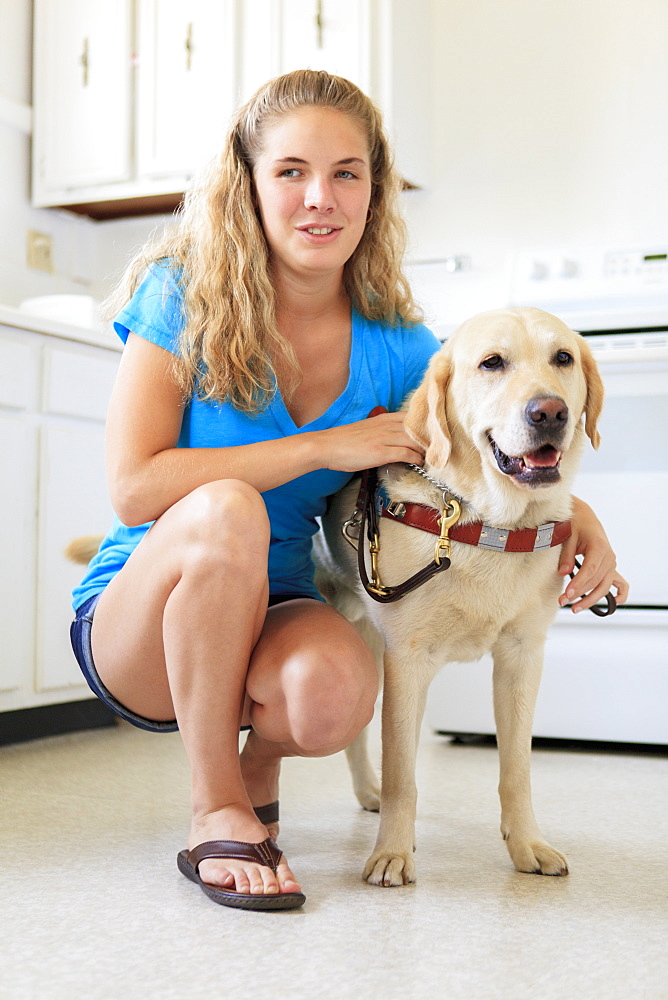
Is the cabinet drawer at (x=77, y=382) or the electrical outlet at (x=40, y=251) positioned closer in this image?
the cabinet drawer at (x=77, y=382)

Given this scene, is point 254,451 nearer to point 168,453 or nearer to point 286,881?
point 168,453

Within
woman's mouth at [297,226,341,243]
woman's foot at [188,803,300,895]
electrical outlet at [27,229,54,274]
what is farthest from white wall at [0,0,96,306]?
woman's foot at [188,803,300,895]

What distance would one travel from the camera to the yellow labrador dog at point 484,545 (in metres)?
1.35

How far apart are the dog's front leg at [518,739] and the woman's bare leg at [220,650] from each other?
8.9 inches

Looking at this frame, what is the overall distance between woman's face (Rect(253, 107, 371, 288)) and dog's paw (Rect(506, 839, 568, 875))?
885 millimetres

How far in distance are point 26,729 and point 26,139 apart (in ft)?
6.96

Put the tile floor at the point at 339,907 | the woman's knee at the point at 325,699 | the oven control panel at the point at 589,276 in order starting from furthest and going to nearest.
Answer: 1. the oven control panel at the point at 589,276
2. the woman's knee at the point at 325,699
3. the tile floor at the point at 339,907

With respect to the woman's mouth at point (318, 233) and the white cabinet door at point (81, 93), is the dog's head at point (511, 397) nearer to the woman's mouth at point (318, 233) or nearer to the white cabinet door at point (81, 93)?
the woman's mouth at point (318, 233)

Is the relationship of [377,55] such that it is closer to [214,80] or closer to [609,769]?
[214,80]

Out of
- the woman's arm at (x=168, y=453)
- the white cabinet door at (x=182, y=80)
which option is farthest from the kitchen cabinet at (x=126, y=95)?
the woman's arm at (x=168, y=453)

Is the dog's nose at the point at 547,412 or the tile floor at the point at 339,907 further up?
the dog's nose at the point at 547,412

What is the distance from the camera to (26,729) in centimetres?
250

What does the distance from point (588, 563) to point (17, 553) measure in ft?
4.82

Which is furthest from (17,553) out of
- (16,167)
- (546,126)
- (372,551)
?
(546,126)
